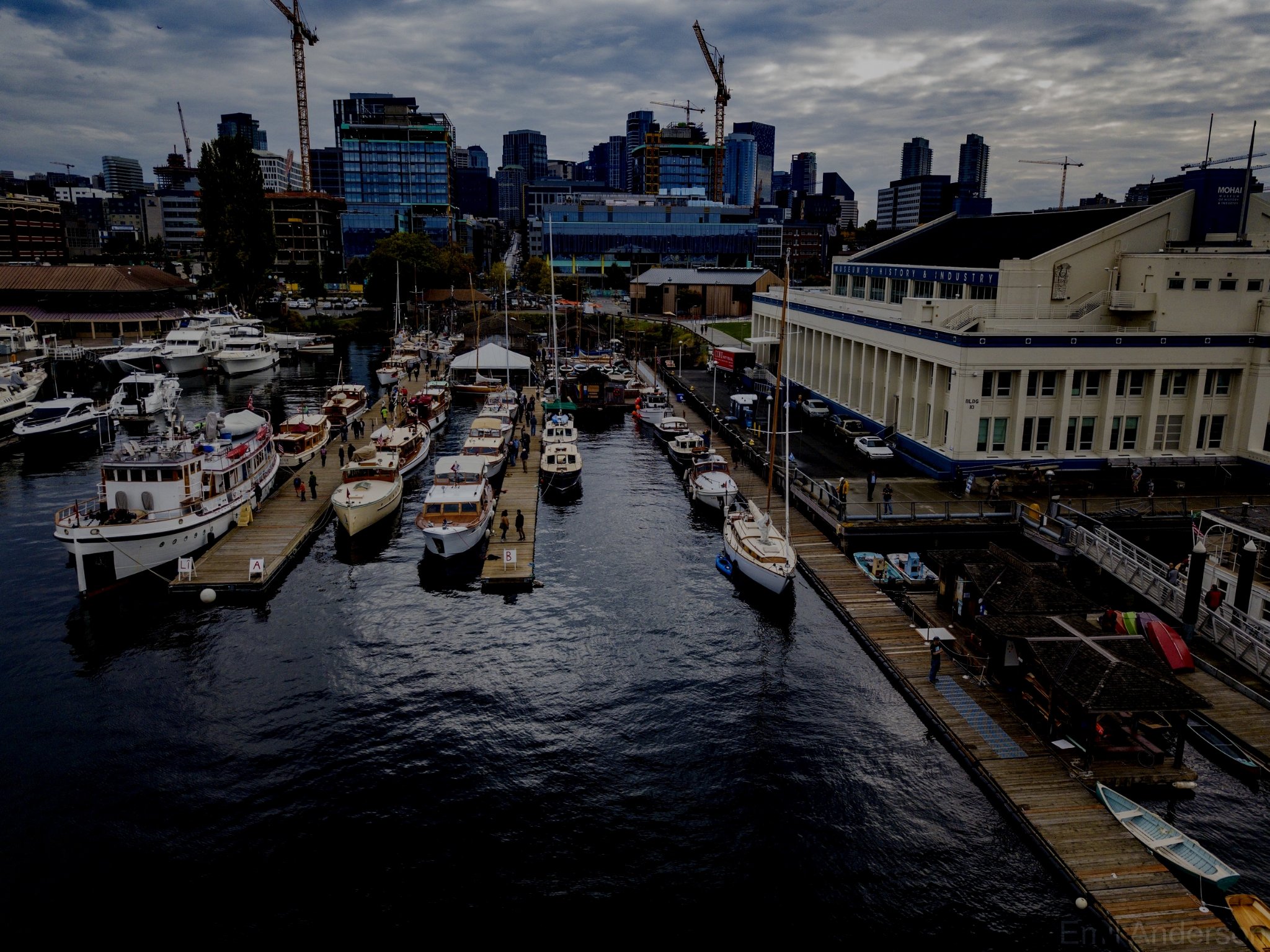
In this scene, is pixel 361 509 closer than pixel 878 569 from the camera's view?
No

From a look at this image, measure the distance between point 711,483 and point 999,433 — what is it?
66.8ft

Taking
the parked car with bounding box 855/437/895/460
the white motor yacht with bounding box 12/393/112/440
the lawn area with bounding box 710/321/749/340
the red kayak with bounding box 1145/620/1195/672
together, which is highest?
the lawn area with bounding box 710/321/749/340

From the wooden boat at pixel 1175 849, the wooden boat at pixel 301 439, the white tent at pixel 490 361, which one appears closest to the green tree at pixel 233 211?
the white tent at pixel 490 361

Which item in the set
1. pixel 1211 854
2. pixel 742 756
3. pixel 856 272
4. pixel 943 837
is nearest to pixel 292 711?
pixel 742 756

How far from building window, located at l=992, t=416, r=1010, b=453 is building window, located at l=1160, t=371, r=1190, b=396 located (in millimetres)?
10914

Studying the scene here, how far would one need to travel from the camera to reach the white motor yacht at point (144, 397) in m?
94.2

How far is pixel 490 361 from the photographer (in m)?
109

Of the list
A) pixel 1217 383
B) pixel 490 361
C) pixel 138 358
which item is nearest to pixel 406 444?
pixel 490 361

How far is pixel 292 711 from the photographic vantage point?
3512 centimetres

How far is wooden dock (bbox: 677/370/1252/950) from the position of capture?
23562mm

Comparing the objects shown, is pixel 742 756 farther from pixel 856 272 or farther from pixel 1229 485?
pixel 856 272

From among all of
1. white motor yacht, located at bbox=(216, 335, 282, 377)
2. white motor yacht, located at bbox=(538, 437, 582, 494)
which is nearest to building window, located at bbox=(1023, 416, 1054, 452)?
white motor yacht, located at bbox=(538, 437, 582, 494)

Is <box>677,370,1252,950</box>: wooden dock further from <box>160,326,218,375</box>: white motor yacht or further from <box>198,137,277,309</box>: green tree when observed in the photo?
<box>198,137,277,309</box>: green tree

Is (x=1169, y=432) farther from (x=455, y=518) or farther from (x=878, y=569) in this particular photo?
(x=455, y=518)
